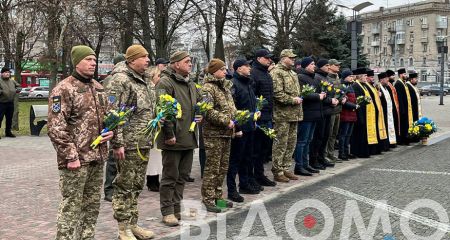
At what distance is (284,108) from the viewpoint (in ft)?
29.2

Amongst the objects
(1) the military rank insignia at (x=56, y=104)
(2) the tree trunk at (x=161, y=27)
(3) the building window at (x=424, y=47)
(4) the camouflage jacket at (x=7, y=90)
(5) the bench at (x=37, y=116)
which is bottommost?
(5) the bench at (x=37, y=116)

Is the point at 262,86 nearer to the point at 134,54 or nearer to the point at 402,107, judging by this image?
the point at 134,54

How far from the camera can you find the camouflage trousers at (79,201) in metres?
4.71

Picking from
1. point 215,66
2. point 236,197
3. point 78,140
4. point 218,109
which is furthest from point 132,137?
point 236,197

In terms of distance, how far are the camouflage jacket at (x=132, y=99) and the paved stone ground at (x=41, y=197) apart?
1.15 meters

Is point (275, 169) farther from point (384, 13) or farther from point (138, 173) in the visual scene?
point (384, 13)

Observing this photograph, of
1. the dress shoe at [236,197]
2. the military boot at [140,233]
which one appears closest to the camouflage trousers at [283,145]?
the dress shoe at [236,197]

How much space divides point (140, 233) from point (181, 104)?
5.15ft

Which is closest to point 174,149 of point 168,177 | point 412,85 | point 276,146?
point 168,177

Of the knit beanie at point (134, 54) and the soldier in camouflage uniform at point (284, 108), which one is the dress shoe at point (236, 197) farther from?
the knit beanie at point (134, 54)

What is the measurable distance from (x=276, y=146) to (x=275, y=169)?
44 centimetres

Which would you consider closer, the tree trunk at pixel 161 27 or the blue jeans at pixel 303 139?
the blue jeans at pixel 303 139

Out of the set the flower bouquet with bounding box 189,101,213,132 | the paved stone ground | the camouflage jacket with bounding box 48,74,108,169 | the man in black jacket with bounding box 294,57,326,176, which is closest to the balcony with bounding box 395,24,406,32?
the paved stone ground

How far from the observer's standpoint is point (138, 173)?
5676 millimetres
